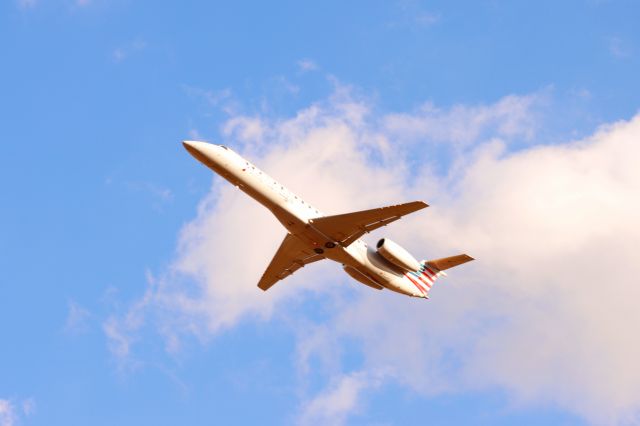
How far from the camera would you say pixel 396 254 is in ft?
172

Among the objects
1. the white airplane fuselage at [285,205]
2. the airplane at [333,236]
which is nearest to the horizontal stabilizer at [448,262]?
the airplane at [333,236]

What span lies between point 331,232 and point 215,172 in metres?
6.45

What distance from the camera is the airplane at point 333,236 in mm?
48906

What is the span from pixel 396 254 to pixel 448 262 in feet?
11.2

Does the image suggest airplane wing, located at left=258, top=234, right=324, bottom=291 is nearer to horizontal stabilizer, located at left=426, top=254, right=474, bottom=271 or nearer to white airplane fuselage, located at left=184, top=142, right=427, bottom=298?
white airplane fuselage, located at left=184, top=142, right=427, bottom=298

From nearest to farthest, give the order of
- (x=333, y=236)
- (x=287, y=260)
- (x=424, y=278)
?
(x=333, y=236)
(x=424, y=278)
(x=287, y=260)

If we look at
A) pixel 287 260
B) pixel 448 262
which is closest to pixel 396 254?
pixel 448 262

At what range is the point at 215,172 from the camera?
163ft

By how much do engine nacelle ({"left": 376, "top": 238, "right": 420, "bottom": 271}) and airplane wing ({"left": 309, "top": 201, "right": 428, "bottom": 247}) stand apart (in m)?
2.41

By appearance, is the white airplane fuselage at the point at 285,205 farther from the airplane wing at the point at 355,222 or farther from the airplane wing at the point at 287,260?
the airplane wing at the point at 287,260

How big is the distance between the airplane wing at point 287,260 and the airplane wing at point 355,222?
9.10 ft

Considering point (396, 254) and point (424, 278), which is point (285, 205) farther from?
point (424, 278)

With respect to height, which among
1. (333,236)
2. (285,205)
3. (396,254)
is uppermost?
(396,254)

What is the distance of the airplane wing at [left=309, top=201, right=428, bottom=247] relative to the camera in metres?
48.3
